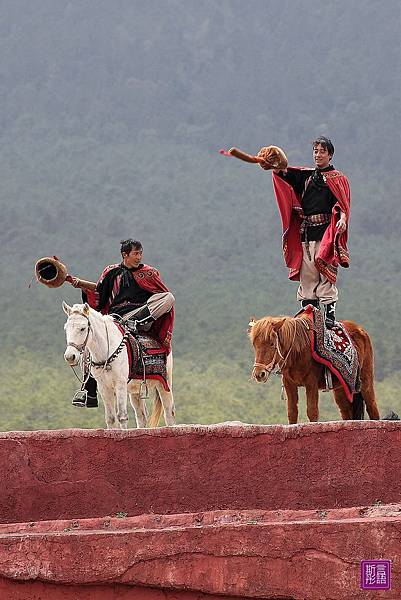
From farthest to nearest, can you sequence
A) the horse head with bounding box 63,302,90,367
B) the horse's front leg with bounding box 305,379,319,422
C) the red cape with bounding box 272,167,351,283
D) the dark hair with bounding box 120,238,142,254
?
the dark hair with bounding box 120,238,142,254 < the red cape with bounding box 272,167,351,283 < the horse head with bounding box 63,302,90,367 < the horse's front leg with bounding box 305,379,319,422

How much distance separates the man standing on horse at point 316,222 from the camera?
1098cm

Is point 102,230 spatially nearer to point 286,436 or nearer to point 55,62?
point 55,62

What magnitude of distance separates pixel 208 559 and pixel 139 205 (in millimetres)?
30640

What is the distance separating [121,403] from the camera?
1163 cm

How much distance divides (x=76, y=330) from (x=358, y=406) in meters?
2.69

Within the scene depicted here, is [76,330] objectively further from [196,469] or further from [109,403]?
[196,469]

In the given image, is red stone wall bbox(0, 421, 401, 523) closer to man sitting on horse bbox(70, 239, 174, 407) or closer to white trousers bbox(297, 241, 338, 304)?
white trousers bbox(297, 241, 338, 304)

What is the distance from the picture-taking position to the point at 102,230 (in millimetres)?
36750

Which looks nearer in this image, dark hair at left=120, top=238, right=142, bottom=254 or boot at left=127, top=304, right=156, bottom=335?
dark hair at left=120, top=238, right=142, bottom=254

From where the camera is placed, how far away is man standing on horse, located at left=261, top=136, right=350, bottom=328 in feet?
36.0

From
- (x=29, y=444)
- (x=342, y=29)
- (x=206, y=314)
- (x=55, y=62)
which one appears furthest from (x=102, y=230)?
(x=29, y=444)

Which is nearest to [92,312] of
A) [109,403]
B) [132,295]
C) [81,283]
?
[81,283]

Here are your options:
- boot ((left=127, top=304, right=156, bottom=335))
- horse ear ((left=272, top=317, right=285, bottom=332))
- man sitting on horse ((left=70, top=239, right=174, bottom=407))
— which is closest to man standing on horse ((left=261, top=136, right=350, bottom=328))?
horse ear ((left=272, top=317, right=285, bottom=332))

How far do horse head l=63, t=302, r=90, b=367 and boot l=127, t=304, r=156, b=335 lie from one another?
35.8 inches
